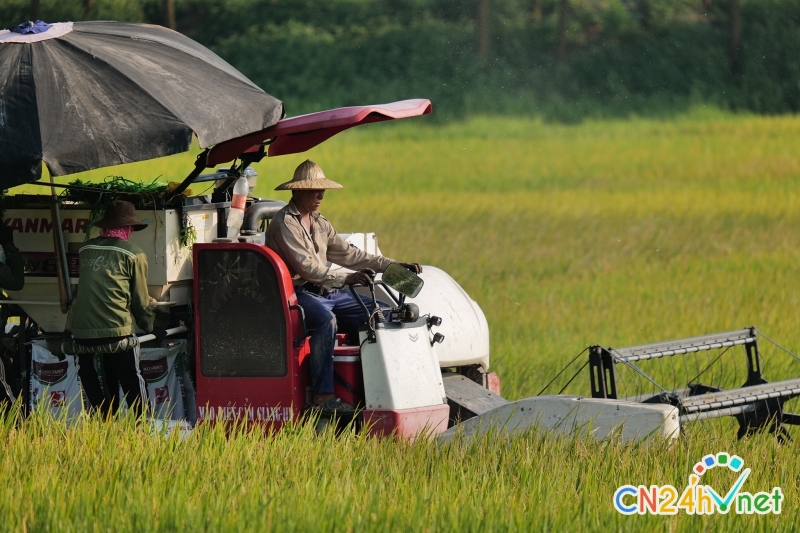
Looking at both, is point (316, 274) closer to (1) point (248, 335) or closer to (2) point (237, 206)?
(1) point (248, 335)

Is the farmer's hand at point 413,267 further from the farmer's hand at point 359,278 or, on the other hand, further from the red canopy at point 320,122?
the red canopy at point 320,122

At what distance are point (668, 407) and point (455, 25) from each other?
38234 mm

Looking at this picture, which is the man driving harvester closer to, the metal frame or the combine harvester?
the combine harvester

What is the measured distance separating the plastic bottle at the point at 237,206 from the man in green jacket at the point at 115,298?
0.59 metres

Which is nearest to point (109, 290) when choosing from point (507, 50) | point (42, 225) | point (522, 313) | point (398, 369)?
point (42, 225)

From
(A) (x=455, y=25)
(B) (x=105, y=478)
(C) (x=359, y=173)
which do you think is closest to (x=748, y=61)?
(A) (x=455, y=25)

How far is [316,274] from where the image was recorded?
7172 mm

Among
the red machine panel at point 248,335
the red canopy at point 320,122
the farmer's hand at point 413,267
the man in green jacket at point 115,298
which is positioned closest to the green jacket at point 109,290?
the man in green jacket at point 115,298

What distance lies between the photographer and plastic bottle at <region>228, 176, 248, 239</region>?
7.55m

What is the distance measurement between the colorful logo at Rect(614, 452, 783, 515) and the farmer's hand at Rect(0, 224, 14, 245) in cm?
364

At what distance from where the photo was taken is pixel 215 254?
7016 millimetres

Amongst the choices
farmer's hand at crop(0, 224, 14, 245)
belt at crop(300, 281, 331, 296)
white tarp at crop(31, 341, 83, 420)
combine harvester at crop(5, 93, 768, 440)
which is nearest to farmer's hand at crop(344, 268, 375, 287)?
combine harvester at crop(5, 93, 768, 440)

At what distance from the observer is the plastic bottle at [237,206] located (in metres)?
7.55

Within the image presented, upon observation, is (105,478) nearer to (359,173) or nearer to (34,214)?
(34,214)
